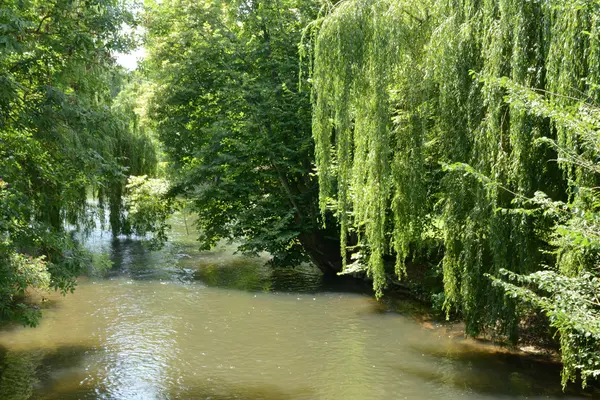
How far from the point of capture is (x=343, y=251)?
372 inches

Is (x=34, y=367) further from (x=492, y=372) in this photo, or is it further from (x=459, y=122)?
(x=459, y=122)

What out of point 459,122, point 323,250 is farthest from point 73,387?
point 323,250

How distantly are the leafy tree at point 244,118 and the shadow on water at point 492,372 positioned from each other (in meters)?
5.69

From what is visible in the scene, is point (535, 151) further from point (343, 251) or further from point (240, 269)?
point (240, 269)

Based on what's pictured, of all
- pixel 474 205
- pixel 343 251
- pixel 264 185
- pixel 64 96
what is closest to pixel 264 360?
pixel 343 251

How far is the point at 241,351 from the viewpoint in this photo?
375 inches

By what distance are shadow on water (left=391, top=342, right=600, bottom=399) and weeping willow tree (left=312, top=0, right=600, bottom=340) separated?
2.72 ft

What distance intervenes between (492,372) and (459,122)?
3822 mm

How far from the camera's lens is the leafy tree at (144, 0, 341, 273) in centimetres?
1423

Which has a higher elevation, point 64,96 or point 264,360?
point 64,96

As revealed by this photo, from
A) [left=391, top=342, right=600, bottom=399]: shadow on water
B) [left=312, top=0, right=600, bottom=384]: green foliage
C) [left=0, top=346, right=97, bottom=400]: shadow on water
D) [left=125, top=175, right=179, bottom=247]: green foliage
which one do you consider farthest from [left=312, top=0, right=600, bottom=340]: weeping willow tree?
[left=125, top=175, right=179, bottom=247]: green foliage

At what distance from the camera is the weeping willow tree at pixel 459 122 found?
6.16m

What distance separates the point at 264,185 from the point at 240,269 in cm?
280

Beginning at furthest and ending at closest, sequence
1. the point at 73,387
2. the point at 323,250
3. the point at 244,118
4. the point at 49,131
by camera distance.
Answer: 1. the point at 323,250
2. the point at 244,118
3. the point at 73,387
4. the point at 49,131
